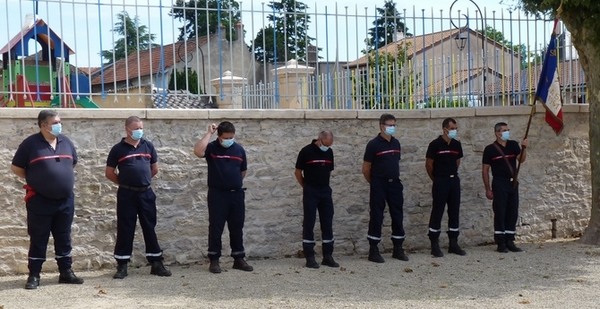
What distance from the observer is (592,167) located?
36.6ft

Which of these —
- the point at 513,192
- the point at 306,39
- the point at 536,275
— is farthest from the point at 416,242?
the point at 306,39

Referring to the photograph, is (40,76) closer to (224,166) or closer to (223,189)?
(224,166)

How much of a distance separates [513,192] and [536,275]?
196 centimetres

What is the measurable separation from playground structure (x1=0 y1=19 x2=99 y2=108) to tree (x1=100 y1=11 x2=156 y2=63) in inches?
18.6

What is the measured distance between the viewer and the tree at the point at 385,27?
10867 millimetres

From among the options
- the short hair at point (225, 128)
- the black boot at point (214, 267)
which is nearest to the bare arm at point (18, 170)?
the short hair at point (225, 128)

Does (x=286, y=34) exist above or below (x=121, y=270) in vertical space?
above

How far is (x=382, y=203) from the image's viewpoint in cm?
1002

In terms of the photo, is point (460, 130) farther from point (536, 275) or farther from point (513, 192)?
point (536, 275)

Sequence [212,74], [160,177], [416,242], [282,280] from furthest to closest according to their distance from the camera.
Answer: [416,242], [212,74], [160,177], [282,280]

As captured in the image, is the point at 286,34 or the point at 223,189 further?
the point at 286,34

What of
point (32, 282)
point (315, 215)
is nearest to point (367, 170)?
point (315, 215)

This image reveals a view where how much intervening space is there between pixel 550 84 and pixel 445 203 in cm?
234

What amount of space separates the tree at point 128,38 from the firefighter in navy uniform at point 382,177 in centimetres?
286
